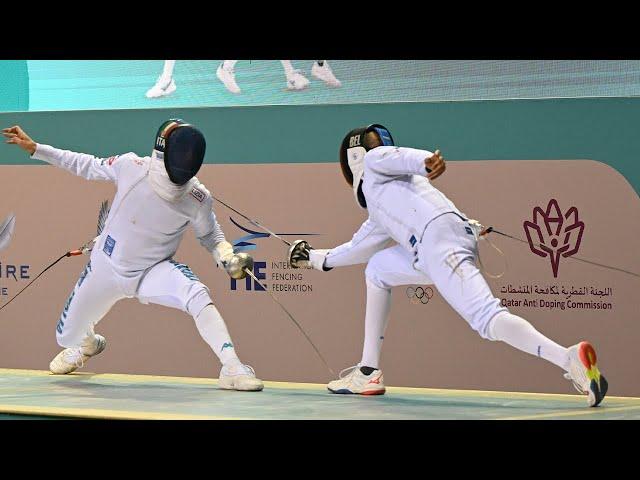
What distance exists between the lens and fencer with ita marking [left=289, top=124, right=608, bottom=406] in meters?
4.45

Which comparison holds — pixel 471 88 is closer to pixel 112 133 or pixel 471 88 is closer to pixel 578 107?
pixel 578 107

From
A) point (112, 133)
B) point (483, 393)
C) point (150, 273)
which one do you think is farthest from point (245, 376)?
point (112, 133)

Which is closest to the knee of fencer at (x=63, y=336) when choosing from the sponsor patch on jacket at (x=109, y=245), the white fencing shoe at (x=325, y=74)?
the sponsor patch on jacket at (x=109, y=245)

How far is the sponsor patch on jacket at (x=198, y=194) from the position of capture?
5.30 m

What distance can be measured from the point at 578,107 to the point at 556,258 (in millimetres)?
771

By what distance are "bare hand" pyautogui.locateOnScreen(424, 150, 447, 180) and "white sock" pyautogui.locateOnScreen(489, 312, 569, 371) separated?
0.64 metres

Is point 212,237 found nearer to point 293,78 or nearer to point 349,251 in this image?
point 349,251

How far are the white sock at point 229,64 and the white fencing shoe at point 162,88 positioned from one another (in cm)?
32

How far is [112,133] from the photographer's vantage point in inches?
251

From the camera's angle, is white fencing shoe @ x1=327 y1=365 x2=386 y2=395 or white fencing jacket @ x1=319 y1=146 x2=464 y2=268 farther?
white fencing shoe @ x1=327 y1=365 x2=386 y2=395

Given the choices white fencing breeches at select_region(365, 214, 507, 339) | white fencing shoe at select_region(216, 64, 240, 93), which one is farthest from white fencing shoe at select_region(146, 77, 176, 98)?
white fencing breeches at select_region(365, 214, 507, 339)

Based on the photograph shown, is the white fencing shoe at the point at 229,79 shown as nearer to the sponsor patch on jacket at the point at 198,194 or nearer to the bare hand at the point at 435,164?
the sponsor patch on jacket at the point at 198,194

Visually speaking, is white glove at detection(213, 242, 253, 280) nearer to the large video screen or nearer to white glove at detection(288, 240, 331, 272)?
white glove at detection(288, 240, 331, 272)

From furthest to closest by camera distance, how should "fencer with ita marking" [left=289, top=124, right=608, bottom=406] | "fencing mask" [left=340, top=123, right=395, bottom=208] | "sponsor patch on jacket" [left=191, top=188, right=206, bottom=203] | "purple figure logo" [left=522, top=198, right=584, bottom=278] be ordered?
"purple figure logo" [left=522, top=198, right=584, bottom=278] < "sponsor patch on jacket" [left=191, top=188, right=206, bottom=203] < "fencing mask" [left=340, top=123, right=395, bottom=208] < "fencer with ita marking" [left=289, top=124, right=608, bottom=406]
